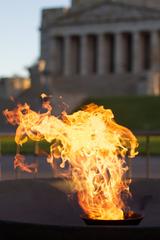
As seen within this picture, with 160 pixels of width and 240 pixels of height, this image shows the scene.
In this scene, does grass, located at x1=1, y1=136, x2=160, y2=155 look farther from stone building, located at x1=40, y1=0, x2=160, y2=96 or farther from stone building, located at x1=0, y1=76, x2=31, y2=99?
stone building, located at x1=40, y1=0, x2=160, y2=96

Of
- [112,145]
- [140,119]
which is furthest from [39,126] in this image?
[140,119]

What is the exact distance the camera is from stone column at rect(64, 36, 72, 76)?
81.6 meters

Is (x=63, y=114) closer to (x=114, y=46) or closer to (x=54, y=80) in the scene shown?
(x=54, y=80)

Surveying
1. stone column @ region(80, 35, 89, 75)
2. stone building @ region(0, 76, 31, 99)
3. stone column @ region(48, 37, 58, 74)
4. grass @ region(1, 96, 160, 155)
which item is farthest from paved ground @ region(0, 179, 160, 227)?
stone column @ region(48, 37, 58, 74)

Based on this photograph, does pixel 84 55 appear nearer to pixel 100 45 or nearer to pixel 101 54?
pixel 101 54

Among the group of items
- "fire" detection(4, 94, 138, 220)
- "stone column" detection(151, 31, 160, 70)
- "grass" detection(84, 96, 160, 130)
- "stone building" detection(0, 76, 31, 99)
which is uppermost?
"fire" detection(4, 94, 138, 220)

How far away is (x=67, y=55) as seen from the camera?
82125mm

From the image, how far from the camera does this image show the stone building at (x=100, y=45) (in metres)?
74.9

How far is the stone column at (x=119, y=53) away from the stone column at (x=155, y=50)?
166 inches

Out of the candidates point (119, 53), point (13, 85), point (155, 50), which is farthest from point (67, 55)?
point (13, 85)

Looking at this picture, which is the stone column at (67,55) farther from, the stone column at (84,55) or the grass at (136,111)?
the grass at (136,111)

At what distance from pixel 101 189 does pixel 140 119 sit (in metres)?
37.8

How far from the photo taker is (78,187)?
6.82 meters

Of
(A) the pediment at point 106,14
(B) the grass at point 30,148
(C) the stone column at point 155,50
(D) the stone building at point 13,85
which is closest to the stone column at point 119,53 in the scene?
(A) the pediment at point 106,14
